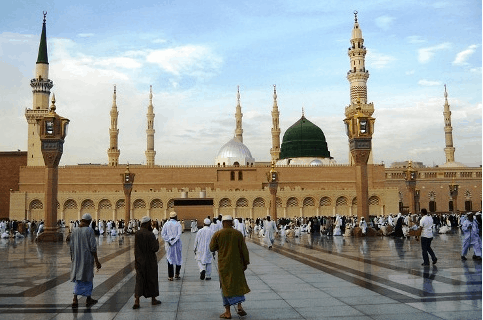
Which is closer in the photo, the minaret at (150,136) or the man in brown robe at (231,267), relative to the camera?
the man in brown robe at (231,267)

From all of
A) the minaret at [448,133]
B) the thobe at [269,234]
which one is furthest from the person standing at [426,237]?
the minaret at [448,133]

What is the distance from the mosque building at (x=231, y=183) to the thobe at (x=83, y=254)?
40.9 meters

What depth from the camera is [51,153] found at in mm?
20328

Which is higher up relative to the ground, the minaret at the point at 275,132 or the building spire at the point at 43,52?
the building spire at the point at 43,52

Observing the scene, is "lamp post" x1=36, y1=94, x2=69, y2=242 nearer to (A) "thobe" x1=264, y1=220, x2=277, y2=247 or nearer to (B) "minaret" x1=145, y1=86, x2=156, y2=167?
(A) "thobe" x1=264, y1=220, x2=277, y2=247

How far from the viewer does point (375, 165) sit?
176 ft

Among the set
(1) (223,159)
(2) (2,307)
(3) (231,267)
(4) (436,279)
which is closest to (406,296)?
(4) (436,279)

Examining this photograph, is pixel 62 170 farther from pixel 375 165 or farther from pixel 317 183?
pixel 375 165

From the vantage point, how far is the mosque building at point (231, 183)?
48625 millimetres

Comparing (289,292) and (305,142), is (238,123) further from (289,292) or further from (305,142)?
(289,292)

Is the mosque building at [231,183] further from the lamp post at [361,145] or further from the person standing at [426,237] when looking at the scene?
the person standing at [426,237]

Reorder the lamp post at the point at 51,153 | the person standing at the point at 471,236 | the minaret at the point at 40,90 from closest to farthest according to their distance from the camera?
1. the person standing at the point at 471,236
2. the lamp post at the point at 51,153
3. the minaret at the point at 40,90

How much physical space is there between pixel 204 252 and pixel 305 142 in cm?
5693

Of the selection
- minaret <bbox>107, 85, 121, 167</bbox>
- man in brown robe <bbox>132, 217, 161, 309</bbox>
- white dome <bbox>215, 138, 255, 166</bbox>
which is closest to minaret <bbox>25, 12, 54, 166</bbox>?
minaret <bbox>107, 85, 121, 167</bbox>
